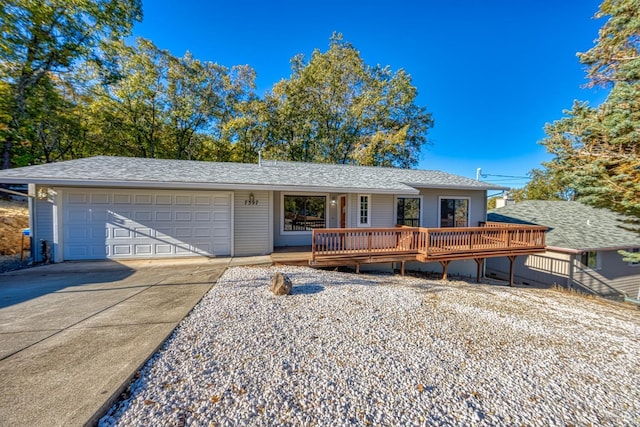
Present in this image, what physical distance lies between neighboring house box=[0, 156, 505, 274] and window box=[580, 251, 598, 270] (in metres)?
4.78

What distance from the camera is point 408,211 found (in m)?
10.8

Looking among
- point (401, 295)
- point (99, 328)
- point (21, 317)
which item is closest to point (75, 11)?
point (21, 317)

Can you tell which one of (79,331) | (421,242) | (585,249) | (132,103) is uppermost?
(132,103)

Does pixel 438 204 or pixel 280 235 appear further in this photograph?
pixel 438 204

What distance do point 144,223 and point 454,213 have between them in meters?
12.0

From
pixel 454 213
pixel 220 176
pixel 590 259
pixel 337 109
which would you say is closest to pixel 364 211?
pixel 454 213

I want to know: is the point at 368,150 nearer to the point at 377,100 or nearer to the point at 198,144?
the point at 377,100

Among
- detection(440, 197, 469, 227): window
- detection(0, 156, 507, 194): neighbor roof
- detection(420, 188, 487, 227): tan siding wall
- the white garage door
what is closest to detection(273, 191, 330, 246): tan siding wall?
detection(0, 156, 507, 194): neighbor roof

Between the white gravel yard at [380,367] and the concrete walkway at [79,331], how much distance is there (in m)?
0.26

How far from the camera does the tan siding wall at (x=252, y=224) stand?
8547 mm

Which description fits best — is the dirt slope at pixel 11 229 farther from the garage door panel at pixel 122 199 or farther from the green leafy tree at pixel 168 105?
the green leafy tree at pixel 168 105

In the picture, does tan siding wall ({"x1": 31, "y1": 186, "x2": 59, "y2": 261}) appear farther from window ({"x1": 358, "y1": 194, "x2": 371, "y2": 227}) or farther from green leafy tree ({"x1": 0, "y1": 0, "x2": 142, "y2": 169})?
window ({"x1": 358, "y1": 194, "x2": 371, "y2": 227})

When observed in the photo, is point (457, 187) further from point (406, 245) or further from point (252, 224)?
point (252, 224)

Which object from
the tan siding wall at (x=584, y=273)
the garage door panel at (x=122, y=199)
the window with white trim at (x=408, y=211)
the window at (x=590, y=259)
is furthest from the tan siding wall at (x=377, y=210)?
the window at (x=590, y=259)
